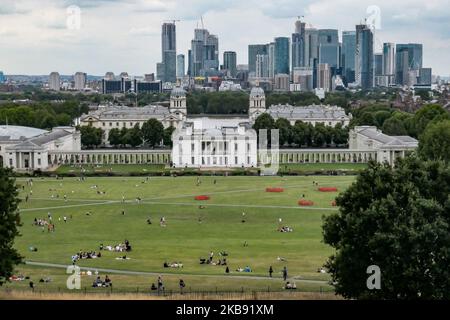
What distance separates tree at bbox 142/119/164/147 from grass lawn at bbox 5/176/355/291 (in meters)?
32.6

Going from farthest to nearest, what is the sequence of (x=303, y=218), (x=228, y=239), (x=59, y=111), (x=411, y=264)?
1. (x=59, y=111)
2. (x=303, y=218)
3. (x=228, y=239)
4. (x=411, y=264)

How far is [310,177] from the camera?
2869 inches

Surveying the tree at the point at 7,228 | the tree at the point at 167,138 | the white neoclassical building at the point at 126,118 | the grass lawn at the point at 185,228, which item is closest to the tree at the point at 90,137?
A: the tree at the point at 167,138

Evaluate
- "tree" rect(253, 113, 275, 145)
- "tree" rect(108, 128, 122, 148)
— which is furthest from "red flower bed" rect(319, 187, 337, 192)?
"tree" rect(108, 128, 122, 148)

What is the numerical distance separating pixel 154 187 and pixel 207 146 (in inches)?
942

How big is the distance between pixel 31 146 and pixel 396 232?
67990mm

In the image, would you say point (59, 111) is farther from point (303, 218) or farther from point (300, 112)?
point (303, 218)

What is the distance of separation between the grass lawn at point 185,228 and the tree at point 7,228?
98.4 inches

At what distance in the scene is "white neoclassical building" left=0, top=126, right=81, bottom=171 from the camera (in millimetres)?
86312

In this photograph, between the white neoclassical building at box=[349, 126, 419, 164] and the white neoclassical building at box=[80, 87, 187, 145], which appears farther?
the white neoclassical building at box=[80, 87, 187, 145]

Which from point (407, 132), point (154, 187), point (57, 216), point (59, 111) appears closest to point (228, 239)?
point (57, 216)

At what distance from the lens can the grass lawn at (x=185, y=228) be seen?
33062mm

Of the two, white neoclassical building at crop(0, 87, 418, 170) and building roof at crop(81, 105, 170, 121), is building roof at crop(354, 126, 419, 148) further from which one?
building roof at crop(81, 105, 170, 121)

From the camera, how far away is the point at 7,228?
2798cm
